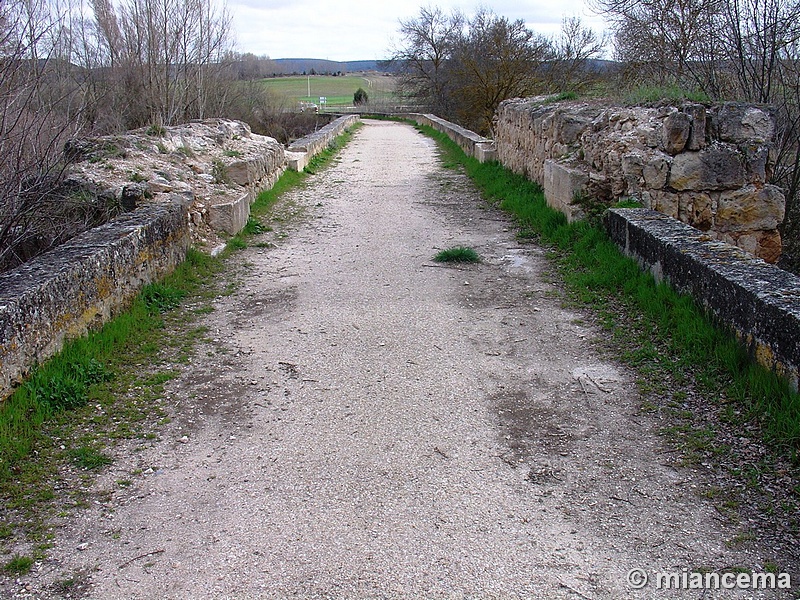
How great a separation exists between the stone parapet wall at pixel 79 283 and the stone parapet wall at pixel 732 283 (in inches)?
161

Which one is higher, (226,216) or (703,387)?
(226,216)

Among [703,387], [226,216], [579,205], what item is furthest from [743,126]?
[226,216]

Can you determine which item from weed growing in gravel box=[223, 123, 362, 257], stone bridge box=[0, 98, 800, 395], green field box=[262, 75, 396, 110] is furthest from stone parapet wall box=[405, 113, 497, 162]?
green field box=[262, 75, 396, 110]

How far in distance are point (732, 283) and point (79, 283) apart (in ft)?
13.6

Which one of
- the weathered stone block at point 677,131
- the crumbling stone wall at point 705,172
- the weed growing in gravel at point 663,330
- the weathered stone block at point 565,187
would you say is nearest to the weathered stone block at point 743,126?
the crumbling stone wall at point 705,172

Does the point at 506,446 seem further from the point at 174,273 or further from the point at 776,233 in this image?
the point at 776,233

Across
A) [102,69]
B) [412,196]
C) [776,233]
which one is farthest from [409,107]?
[776,233]

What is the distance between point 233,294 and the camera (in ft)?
21.1

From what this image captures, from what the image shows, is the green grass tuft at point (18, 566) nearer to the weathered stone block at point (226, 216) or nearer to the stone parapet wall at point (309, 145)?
the weathered stone block at point (226, 216)

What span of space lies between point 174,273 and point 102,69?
15590 millimetres

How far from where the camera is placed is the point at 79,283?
15.5ft

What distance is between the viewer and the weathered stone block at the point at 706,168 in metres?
A: 7.51

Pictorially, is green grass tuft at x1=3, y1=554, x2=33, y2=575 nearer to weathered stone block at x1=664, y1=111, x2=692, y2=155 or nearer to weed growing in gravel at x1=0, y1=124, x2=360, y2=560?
weed growing in gravel at x1=0, y1=124, x2=360, y2=560

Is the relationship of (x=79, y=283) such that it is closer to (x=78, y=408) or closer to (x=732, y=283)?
(x=78, y=408)
